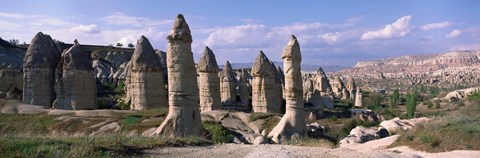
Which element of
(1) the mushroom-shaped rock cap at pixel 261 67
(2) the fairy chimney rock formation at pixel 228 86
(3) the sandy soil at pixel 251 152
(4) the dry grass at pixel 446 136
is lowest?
(4) the dry grass at pixel 446 136

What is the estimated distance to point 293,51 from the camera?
696 inches

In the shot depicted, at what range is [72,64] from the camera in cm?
2289

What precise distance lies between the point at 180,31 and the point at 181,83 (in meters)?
1.67

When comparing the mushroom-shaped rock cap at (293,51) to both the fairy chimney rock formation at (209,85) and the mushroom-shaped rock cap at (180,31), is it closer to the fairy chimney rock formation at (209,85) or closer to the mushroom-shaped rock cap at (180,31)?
the mushroom-shaped rock cap at (180,31)

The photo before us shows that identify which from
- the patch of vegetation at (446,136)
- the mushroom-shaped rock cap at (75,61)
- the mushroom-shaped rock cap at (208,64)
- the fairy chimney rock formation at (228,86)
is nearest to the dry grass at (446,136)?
the patch of vegetation at (446,136)

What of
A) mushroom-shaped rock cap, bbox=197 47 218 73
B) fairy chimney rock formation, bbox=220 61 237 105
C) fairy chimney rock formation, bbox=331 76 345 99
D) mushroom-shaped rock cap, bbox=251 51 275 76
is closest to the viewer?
mushroom-shaped rock cap, bbox=197 47 218 73

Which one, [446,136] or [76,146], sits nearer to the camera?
[76,146]

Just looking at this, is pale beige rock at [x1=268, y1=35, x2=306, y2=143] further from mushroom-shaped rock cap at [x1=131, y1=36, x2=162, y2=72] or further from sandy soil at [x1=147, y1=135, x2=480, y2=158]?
sandy soil at [x1=147, y1=135, x2=480, y2=158]

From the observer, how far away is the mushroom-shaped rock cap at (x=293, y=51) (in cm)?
1767

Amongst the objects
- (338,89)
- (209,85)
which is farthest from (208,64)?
(338,89)

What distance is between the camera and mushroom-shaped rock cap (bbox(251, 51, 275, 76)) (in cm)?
2617

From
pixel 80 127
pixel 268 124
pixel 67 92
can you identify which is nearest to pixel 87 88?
pixel 67 92

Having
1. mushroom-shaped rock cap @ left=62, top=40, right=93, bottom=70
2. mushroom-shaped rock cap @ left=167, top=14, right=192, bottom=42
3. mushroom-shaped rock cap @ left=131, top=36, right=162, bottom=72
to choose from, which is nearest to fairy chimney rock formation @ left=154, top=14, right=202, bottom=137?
mushroom-shaped rock cap @ left=167, top=14, right=192, bottom=42

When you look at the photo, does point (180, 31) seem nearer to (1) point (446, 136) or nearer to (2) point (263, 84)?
(1) point (446, 136)
